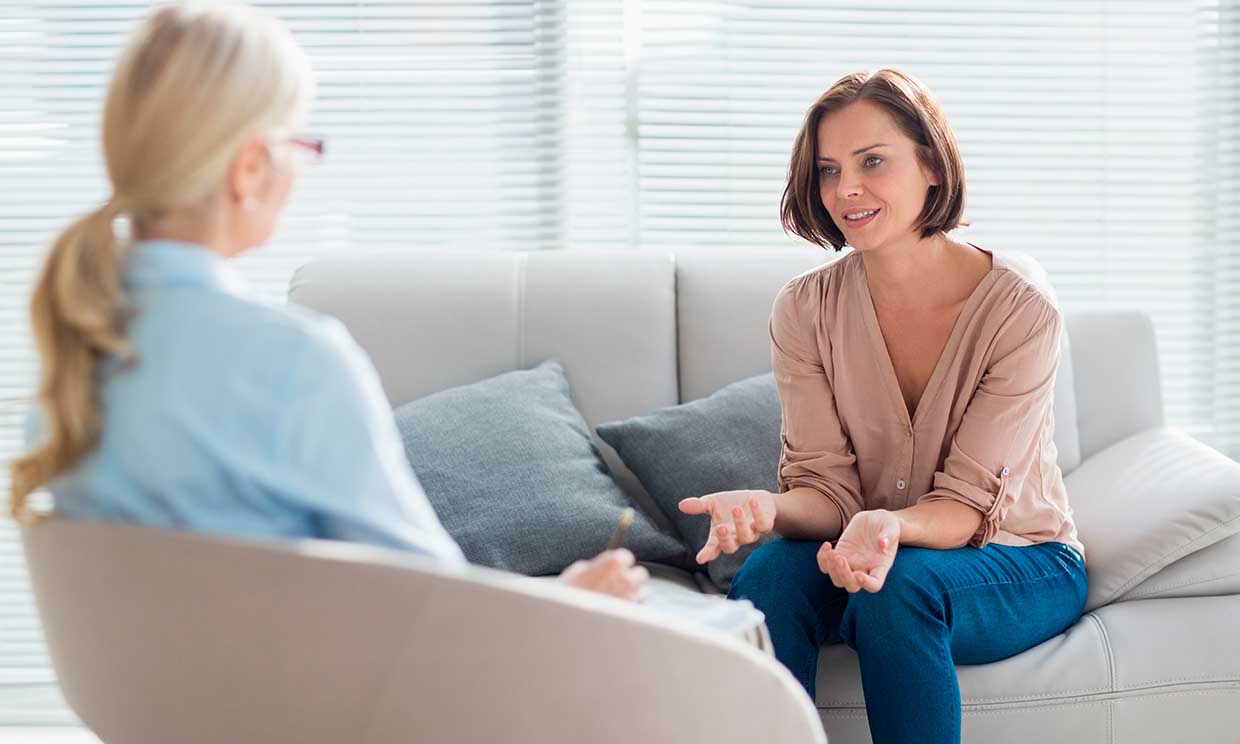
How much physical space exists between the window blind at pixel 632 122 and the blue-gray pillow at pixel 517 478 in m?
0.69

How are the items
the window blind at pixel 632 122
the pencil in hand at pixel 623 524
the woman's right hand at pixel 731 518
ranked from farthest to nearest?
the window blind at pixel 632 122 → the woman's right hand at pixel 731 518 → the pencil in hand at pixel 623 524

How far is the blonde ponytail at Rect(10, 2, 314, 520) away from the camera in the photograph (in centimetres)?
90

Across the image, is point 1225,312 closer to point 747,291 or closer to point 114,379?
point 747,291

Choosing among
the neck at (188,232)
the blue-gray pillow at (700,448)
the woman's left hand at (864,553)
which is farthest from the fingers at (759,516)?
the neck at (188,232)

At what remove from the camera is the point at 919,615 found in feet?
5.31

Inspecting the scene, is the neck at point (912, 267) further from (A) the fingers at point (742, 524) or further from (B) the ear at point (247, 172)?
(B) the ear at point (247, 172)

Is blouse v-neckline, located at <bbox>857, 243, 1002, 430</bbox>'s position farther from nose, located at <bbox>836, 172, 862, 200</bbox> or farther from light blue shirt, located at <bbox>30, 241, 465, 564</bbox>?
light blue shirt, located at <bbox>30, 241, 465, 564</bbox>

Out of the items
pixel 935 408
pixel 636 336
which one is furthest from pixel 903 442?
pixel 636 336

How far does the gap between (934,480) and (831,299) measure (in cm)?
34

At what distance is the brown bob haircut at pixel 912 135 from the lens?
1.79 meters

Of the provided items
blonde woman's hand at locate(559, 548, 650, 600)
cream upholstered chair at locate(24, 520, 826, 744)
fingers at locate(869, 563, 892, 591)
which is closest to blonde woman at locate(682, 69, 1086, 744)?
fingers at locate(869, 563, 892, 591)

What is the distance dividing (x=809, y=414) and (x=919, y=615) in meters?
0.40

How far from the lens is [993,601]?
1.71 metres

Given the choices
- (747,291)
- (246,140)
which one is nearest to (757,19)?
(747,291)
